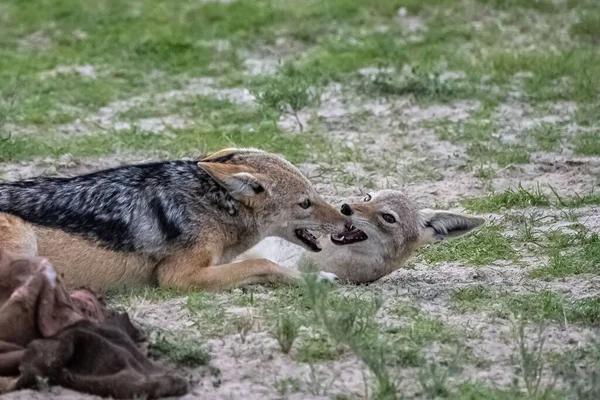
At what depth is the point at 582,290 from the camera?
721 centimetres

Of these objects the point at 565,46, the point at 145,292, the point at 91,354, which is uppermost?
the point at 91,354

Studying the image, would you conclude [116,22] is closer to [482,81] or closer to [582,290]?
[482,81]

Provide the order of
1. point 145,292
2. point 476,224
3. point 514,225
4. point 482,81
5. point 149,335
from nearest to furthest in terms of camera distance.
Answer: point 149,335
point 145,292
point 476,224
point 514,225
point 482,81

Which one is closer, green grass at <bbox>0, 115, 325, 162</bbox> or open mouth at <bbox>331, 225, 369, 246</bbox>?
open mouth at <bbox>331, 225, 369, 246</bbox>

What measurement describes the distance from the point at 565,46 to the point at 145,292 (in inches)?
333

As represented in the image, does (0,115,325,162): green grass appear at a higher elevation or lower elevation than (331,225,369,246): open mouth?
lower

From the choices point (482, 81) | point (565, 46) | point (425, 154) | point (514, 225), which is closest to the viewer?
point (514, 225)

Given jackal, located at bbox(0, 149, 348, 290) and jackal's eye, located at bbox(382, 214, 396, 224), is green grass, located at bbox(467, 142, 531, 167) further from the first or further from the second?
jackal, located at bbox(0, 149, 348, 290)

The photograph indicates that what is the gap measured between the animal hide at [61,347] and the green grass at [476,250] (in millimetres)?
3024

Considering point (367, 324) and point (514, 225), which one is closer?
point (367, 324)

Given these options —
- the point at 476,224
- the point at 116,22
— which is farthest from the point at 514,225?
the point at 116,22

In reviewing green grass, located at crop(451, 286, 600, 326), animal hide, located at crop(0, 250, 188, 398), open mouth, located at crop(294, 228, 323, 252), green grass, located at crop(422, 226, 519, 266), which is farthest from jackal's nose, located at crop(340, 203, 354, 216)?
animal hide, located at crop(0, 250, 188, 398)

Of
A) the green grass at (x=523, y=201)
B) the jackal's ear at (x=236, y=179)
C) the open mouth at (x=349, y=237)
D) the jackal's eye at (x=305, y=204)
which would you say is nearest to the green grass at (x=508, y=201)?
the green grass at (x=523, y=201)

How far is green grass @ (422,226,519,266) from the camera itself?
8.16 meters
